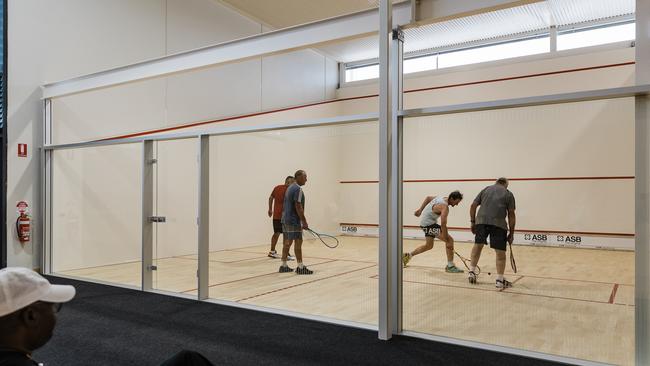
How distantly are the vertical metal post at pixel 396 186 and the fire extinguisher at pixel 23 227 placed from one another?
13.6 feet

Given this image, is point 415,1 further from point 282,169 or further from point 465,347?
point 465,347

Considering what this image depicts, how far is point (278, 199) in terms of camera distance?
4051 mm

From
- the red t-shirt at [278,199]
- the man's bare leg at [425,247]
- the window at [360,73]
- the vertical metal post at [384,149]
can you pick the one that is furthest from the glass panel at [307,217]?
the window at [360,73]

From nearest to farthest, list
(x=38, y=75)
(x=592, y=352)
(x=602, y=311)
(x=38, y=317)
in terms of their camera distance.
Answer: (x=38, y=317)
(x=592, y=352)
(x=602, y=311)
(x=38, y=75)

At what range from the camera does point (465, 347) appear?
9.64 feet

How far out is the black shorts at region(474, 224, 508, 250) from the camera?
3.07 meters

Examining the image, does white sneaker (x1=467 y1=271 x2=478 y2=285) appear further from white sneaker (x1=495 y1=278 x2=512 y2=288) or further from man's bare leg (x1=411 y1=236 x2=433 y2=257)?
Result: man's bare leg (x1=411 y1=236 x2=433 y2=257)

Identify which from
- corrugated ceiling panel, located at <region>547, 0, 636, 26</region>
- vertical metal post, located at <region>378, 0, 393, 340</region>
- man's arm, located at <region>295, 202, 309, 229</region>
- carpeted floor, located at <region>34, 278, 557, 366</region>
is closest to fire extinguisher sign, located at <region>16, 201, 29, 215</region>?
carpeted floor, located at <region>34, 278, 557, 366</region>

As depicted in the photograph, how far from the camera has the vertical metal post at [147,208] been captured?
4.68 meters

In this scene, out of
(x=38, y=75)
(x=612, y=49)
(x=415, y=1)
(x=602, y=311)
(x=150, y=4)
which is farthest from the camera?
(x=150, y=4)

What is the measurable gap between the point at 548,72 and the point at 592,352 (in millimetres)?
Result: 4273

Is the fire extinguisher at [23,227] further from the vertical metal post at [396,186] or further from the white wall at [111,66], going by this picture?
the vertical metal post at [396,186]

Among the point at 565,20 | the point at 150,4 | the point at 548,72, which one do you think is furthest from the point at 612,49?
the point at 150,4

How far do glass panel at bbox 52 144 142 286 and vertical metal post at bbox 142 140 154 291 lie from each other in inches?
24.7
